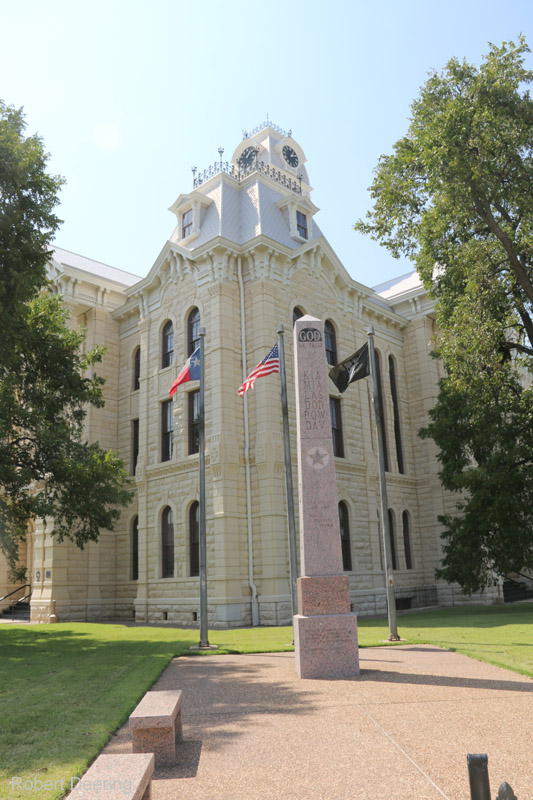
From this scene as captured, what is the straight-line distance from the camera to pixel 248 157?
31938 mm

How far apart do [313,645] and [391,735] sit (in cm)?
368

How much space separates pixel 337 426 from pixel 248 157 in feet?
48.9

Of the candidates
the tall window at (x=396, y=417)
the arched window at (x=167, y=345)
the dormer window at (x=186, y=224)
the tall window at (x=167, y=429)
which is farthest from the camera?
the tall window at (x=396, y=417)

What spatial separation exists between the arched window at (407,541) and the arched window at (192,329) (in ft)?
43.4

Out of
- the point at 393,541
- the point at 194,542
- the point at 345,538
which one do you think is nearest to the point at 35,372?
the point at 194,542

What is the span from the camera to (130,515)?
→ 2672 cm

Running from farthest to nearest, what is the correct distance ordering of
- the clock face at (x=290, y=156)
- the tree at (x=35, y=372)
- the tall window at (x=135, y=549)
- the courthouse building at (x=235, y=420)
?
the clock face at (x=290, y=156) → the tall window at (x=135, y=549) → the courthouse building at (x=235, y=420) → the tree at (x=35, y=372)

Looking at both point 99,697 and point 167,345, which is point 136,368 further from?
point 99,697

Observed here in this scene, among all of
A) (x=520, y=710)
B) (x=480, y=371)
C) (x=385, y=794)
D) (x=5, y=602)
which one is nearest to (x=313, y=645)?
(x=520, y=710)

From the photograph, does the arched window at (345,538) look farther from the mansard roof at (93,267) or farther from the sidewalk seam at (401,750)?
the sidewalk seam at (401,750)

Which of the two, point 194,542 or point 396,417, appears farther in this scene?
point 396,417

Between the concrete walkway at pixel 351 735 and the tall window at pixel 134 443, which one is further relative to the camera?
the tall window at pixel 134 443

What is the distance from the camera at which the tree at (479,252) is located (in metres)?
17.0

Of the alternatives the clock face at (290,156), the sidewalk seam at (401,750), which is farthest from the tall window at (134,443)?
the sidewalk seam at (401,750)
